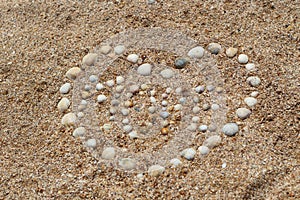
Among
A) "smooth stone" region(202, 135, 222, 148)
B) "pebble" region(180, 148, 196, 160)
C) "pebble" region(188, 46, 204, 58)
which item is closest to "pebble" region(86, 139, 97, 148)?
"pebble" region(180, 148, 196, 160)

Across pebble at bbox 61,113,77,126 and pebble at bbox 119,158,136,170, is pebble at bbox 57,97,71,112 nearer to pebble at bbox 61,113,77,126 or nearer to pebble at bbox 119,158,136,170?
pebble at bbox 61,113,77,126

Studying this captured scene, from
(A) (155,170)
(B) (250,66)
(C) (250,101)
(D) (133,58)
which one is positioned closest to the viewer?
(A) (155,170)

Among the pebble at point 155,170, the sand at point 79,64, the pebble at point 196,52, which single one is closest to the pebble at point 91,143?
the sand at point 79,64

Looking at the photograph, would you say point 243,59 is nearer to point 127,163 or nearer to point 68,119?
point 127,163

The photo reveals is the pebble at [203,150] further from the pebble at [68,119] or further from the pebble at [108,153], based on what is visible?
the pebble at [68,119]

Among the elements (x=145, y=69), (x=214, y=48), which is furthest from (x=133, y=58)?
(x=214, y=48)
